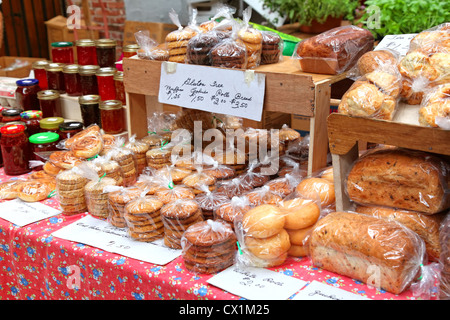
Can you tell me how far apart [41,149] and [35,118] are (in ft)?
1.07

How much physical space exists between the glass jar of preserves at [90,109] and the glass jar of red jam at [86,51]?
45 centimetres

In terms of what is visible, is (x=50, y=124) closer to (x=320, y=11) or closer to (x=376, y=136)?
(x=376, y=136)

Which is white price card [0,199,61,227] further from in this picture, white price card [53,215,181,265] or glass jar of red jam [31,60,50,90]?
glass jar of red jam [31,60,50,90]

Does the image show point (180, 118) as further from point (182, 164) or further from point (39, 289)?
point (39, 289)

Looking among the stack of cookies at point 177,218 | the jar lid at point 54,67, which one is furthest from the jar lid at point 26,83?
the stack of cookies at point 177,218

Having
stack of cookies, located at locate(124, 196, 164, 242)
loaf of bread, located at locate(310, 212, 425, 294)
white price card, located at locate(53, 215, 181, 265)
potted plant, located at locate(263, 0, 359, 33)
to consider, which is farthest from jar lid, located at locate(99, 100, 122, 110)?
potted plant, located at locate(263, 0, 359, 33)

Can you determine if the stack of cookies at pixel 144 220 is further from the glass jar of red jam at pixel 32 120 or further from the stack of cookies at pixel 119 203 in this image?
the glass jar of red jam at pixel 32 120

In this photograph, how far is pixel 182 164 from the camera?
6.41 feet

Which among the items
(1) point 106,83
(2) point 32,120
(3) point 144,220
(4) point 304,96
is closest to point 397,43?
(4) point 304,96

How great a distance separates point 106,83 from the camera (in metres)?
2.59

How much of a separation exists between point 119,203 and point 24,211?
0.51 m

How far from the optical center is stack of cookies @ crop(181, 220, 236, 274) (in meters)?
1.38

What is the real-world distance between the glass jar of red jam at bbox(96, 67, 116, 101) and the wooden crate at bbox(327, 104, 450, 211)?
1.57 meters

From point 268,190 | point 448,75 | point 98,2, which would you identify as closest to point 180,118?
point 268,190
